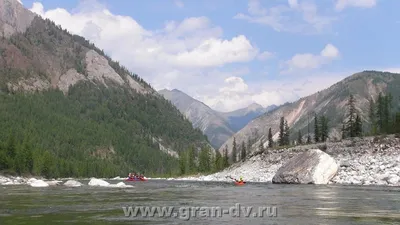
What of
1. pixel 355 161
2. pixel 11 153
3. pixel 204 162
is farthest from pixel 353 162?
pixel 11 153

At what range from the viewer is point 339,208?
34.0m

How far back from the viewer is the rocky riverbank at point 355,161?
7672 centimetres

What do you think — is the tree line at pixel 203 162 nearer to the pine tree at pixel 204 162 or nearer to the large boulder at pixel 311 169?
Answer: the pine tree at pixel 204 162

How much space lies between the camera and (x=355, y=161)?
89062mm

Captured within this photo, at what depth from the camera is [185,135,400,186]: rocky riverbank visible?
252 ft

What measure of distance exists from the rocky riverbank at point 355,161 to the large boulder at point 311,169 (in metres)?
1.99

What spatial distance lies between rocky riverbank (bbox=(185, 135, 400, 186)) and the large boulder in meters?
1.99

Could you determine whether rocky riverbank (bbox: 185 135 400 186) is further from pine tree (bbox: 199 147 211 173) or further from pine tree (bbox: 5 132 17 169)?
pine tree (bbox: 5 132 17 169)

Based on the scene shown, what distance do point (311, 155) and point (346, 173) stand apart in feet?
24.2

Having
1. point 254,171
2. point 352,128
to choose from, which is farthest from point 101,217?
point 352,128

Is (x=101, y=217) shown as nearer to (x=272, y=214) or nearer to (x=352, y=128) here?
(x=272, y=214)
